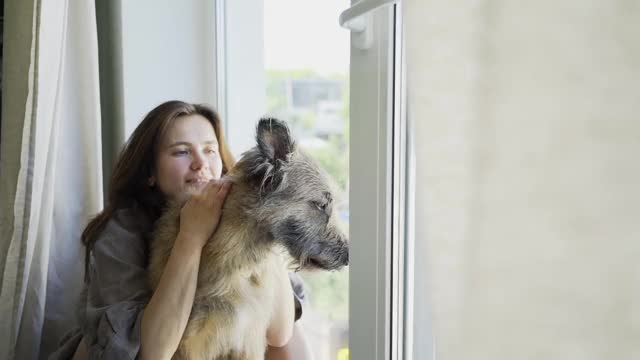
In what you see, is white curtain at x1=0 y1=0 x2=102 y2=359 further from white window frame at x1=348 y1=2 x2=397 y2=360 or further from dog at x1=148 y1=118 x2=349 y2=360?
white window frame at x1=348 y1=2 x2=397 y2=360

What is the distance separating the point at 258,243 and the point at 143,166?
38 cm

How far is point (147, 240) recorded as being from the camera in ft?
4.20

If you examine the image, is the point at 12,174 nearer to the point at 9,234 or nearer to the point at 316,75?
the point at 9,234

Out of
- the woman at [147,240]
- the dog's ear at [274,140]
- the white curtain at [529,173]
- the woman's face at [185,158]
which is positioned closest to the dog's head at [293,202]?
the dog's ear at [274,140]

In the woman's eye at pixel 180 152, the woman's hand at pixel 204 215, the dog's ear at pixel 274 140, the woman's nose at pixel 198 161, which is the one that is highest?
the dog's ear at pixel 274 140

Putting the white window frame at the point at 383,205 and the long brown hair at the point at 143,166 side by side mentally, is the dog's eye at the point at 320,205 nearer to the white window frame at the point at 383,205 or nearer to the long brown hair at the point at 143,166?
the white window frame at the point at 383,205

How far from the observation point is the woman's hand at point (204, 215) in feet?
3.68

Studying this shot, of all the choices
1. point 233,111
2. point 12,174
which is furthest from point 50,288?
point 233,111

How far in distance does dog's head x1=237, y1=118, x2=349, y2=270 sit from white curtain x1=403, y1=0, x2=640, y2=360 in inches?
20.8

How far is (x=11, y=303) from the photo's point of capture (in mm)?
1446

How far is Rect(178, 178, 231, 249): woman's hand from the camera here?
1.12m

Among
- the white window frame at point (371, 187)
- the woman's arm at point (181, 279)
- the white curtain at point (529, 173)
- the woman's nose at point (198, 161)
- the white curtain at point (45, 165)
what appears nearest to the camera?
the white curtain at point (529, 173)

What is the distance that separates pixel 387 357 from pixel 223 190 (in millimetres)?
404

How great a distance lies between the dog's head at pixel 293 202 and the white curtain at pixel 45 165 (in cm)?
63
